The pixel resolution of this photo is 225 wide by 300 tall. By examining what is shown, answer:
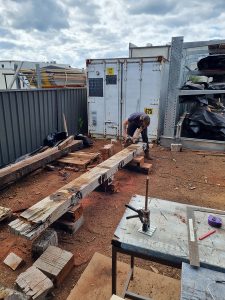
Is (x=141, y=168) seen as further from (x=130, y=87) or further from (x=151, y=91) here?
(x=130, y=87)

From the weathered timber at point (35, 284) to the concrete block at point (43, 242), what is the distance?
37 centimetres

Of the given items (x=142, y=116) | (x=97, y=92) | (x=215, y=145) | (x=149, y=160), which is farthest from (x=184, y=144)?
(x=97, y=92)

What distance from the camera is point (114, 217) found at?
3.60 meters

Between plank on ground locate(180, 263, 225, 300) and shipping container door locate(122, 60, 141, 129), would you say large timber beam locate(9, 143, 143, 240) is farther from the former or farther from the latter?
shipping container door locate(122, 60, 141, 129)

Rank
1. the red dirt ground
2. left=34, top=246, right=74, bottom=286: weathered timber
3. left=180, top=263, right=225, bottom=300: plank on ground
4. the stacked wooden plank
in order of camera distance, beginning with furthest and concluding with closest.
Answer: the stacked wooden plank < the red dirt ground < left=34, top=246, right=74, bottom=286: weathered timber < left=180, top=263, right=225, bottom=300: plank on ground

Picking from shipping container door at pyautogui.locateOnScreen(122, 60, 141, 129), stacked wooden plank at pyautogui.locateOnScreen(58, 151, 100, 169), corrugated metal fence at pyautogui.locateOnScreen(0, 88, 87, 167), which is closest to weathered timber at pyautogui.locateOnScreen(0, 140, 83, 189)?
stacked wooden plank at pyautogui.locateOnScreen(58, 151, 100, 169)

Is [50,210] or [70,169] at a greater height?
[50,210]

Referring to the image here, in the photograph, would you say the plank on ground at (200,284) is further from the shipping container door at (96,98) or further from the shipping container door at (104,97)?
the shipping container door at (96,98)

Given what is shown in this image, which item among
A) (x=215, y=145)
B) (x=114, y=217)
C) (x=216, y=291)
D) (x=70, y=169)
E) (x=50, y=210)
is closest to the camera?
(x=216, y=291)

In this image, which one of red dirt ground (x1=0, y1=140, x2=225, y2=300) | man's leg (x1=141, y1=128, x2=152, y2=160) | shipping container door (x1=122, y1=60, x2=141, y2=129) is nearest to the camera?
red dirt ground (x1=0, y1=140, x2=225, y2=300)

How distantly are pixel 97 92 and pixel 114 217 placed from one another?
18.7ft

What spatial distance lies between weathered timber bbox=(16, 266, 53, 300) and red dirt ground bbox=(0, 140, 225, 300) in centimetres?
26

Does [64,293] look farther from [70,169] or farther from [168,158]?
[168,158]

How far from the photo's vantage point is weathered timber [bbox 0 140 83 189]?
439 centimetres
